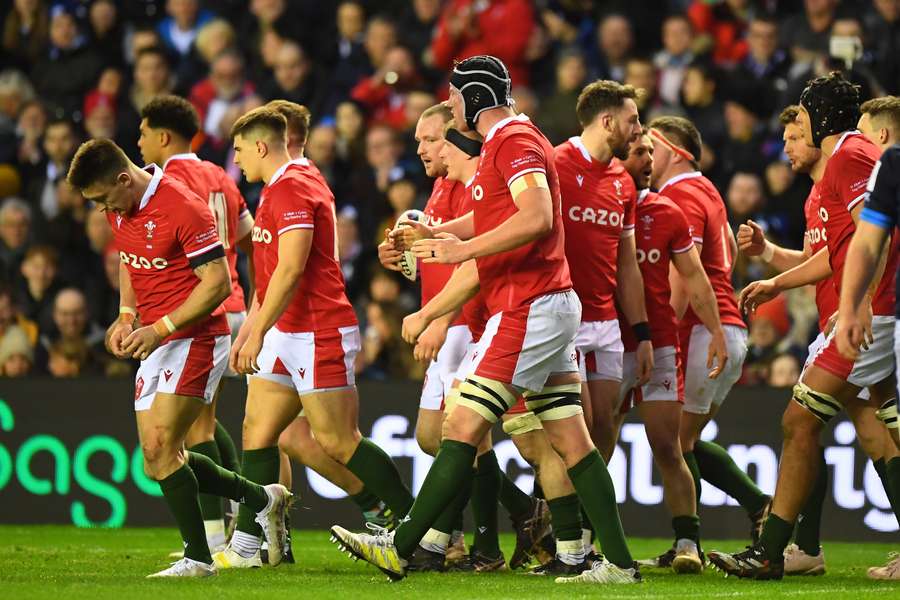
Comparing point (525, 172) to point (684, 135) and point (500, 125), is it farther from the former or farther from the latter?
point (684, 135)

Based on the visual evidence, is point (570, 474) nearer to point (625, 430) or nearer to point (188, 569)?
point (188, 569)

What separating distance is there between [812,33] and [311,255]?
23.8 ft

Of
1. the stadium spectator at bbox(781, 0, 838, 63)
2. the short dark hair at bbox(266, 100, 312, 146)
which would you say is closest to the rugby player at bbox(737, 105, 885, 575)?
the short dark hair at bbox(266, 100, 312, 146)

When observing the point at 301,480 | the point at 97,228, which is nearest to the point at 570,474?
the point at 301,480

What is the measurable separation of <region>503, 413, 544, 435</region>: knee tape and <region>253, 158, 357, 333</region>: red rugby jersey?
104cm

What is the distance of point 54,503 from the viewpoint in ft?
37.2

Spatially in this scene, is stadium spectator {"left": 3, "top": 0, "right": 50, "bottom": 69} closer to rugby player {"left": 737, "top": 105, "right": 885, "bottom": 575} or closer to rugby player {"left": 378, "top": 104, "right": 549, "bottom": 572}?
rugby player {"left": 378, "top": 104, "right": 549, "bottom": 572}

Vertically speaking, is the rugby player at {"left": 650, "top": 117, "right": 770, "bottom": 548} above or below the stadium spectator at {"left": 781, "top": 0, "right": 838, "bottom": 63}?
below

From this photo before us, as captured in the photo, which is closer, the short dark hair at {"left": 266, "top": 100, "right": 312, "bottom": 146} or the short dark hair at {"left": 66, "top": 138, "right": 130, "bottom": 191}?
the short dark hair at {"left": 66, "top": 138, "right": 130, "bottom": 191}

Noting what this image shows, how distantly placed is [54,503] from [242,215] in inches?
125

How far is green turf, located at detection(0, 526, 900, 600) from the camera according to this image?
6.71 m

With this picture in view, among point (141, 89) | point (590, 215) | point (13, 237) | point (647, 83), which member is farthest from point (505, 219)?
point (141, 89)

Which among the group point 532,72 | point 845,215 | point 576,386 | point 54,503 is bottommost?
point 54,503

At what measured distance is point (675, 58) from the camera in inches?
559
